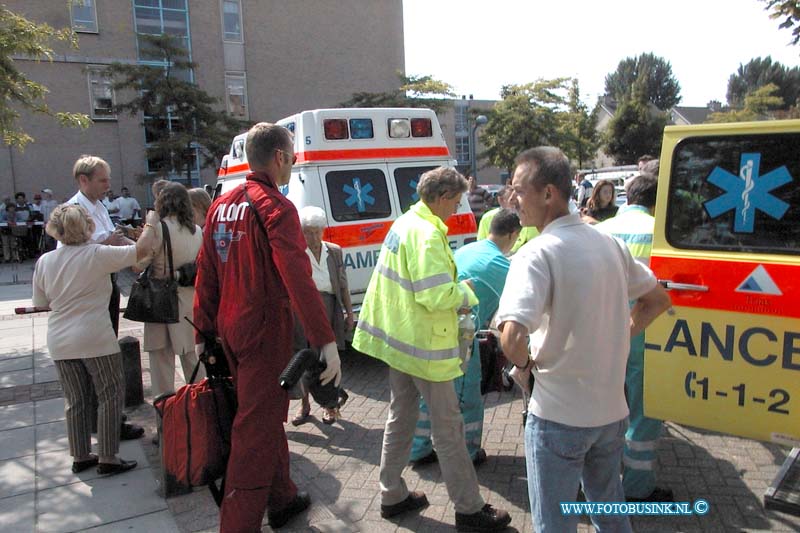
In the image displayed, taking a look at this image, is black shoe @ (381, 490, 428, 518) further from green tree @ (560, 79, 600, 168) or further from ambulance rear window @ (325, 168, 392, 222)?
green tree @ (560, 79, 600, 168)

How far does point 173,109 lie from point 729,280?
1816cm

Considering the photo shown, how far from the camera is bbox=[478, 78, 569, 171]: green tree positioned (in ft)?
89.9

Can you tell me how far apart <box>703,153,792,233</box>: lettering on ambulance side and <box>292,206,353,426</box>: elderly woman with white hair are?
9.20 feet

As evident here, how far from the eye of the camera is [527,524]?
10.7 feet

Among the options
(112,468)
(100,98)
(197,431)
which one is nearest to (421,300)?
(197,431)

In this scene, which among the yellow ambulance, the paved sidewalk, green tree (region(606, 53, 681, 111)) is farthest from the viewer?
green tree (region(606, 53, 681, 111))

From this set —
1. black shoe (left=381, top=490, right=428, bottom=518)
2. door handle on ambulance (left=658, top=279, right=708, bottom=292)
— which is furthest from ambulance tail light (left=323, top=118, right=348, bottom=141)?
door handle on ambulance (left=658, top=279, right=708, bottom=292)

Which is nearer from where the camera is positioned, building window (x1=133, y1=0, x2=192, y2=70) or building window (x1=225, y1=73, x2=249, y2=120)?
building window (x1=133, y1=0, x2=192, y2=70)

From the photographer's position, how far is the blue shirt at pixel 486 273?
360 cm

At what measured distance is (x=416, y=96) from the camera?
25.3 meters

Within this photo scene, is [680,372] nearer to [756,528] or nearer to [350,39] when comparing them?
[756,528]

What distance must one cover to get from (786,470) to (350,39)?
88.2ft

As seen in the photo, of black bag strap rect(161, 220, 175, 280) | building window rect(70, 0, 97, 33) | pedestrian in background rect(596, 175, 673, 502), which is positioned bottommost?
pedestrian in background rect(596, 175, 673, 502)

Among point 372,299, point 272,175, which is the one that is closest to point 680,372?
point 372,299
